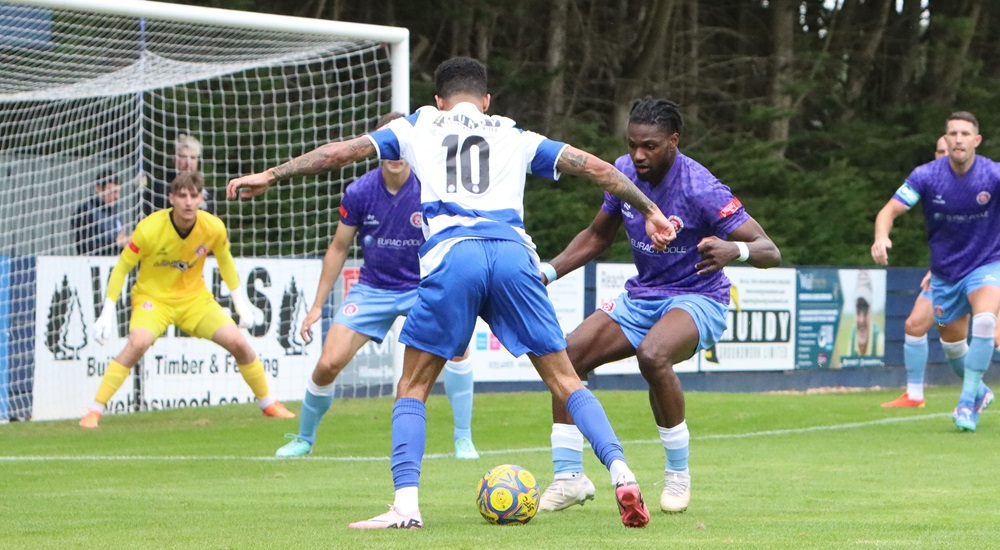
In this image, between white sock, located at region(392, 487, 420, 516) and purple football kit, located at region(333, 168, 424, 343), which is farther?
purple football kit, located at region(333, 168, 424, 343)

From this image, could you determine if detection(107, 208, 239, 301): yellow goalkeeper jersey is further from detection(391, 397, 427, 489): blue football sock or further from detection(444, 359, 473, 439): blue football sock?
detection(391, 397, 427, 489): blue football sock

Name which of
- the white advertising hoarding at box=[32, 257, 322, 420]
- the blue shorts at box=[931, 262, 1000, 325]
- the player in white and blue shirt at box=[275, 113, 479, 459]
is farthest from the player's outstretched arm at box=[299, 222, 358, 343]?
the blue shorts at box=[931, 262, 1000, 325]

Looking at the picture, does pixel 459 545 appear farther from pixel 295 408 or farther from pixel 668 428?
pixel 295 408

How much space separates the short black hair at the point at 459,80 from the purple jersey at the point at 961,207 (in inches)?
232

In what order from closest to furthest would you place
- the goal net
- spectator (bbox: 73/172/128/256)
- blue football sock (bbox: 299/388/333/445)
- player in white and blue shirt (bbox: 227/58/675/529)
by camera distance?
1. player in white and blue shirt (bbox: 227/58/675/529)
2. blue football sock (bbox: 299/388/333/445)
3. the goal net
4. spectator (bbox: 73/172/128/256)

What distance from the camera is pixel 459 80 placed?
608 cm

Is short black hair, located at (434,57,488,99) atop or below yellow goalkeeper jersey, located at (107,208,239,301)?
atop

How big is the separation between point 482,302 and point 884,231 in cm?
546

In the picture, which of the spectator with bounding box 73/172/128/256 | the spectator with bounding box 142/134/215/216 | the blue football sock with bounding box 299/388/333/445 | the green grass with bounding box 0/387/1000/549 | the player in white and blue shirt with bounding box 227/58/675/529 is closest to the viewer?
the green grass with bounding box 0/387/1000/549

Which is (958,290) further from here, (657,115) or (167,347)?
(167,347)

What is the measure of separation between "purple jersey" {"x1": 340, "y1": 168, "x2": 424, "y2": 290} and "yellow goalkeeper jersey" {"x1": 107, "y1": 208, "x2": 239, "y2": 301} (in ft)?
7.76

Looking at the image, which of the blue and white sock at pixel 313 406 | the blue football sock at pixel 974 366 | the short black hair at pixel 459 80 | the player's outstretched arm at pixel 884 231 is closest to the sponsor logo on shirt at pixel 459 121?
the short black hair at pixel 459 80

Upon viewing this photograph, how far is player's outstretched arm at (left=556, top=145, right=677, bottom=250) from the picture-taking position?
5.97 metres

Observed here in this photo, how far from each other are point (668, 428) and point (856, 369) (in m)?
13.8
